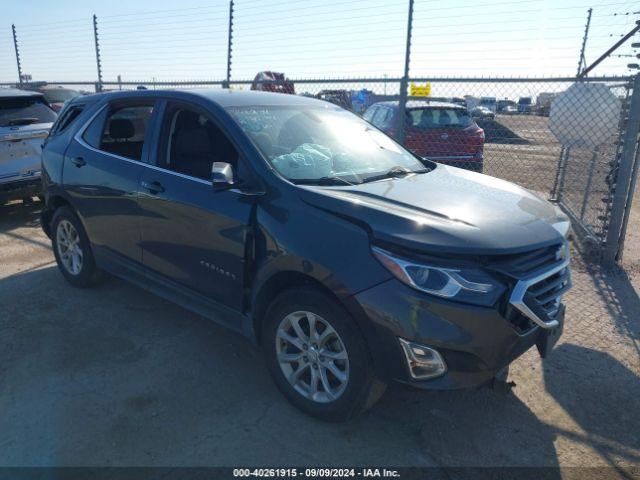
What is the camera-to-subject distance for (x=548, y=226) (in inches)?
109

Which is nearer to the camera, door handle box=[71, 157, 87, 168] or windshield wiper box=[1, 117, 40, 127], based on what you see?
door handle box=[71, 157, 87, 168]

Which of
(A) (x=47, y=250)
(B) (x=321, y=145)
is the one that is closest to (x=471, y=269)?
(B) (x=321, y=145)

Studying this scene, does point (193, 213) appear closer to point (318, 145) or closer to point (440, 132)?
point (318, 145)

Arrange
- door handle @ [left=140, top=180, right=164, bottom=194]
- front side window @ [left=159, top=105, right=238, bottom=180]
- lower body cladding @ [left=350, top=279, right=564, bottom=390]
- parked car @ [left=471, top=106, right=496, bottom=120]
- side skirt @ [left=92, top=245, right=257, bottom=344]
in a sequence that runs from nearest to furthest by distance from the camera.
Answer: lower body cladding @ [left=350, top=279, right=564, bottom=390] < side skirt @ [left=92, top=245, right=257, bottom=344] < front side window @ [left=159, top=105, right=238, bottom=180] < door handle @ [left=140, top=180, right=164, bottom=194] < parked car @ [left=471, top=106, right=496, bottom=120]

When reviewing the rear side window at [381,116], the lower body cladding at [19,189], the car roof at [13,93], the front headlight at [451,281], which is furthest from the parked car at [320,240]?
the rear side window at [381,116]

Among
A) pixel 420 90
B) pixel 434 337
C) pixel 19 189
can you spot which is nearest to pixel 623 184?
pixel 420 90

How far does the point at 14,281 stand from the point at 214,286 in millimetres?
2899

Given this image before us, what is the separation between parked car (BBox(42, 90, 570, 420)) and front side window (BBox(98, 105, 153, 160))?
18 millimetres

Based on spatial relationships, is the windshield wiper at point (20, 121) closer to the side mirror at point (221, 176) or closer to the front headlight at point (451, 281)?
the side mirror at point (221, 176)

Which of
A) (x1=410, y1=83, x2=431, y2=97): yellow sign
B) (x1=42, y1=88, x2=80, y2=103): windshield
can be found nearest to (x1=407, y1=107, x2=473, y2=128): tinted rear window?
(x1=410, y1=83, x2=431, y2=97): yellow sign

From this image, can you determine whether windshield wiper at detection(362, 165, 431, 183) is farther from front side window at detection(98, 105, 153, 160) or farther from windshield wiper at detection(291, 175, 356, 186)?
front side window at detection(98, 105, 153, 160)

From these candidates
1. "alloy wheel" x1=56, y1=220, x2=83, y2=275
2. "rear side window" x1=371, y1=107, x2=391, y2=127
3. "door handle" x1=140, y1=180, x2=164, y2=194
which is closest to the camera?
"door handle" x1=140, y1=180, x2=164, y2=194

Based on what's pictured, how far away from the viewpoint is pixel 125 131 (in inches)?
168

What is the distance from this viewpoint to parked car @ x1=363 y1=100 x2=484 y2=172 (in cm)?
841
